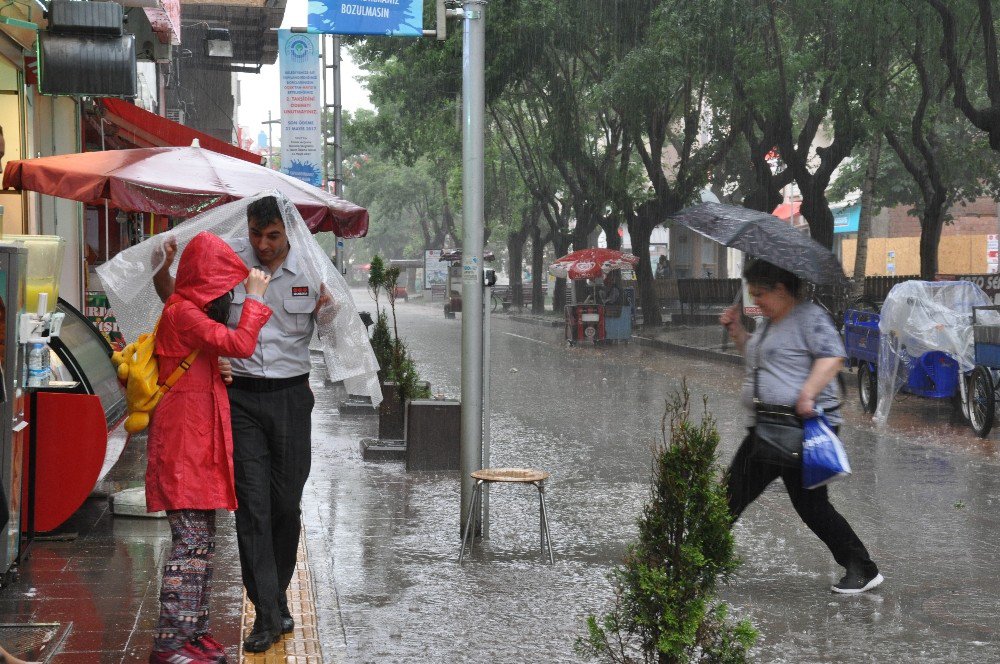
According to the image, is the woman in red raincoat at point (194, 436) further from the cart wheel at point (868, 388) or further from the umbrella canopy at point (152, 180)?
the cart wheel at point (868, 388)

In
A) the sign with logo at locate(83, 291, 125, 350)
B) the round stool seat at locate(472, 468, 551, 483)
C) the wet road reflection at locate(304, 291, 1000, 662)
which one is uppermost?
the sign with logo at locate(83, 291, 125, 350)

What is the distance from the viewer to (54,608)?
5.50 metres

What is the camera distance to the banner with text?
67.8 feet

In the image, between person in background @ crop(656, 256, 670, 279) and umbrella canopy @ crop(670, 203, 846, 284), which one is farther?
person in background @ crop(656, 256, 670, 279)

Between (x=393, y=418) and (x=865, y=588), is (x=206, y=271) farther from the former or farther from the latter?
(x=393, y=418)

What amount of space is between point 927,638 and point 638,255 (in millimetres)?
26796

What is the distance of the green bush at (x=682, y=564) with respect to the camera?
400cm

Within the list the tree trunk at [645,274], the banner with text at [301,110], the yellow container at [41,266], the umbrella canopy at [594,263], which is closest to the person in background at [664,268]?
Result: the tree trunk at [645,274]

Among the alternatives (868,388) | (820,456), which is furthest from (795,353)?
Result: (868,388)

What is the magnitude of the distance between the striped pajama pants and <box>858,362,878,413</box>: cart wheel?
1078 cm

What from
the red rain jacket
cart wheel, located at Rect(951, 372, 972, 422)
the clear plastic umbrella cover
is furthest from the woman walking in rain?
cart wheel, located at Rect(951, 372, 972, 422)

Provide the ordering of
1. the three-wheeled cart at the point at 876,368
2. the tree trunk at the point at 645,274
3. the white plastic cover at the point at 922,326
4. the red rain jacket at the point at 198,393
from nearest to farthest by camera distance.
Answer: the red rain jacket at the point at 198,393 → the white plastic cover at the point at 922,326 → the three-wheeled cart at the point at 876,368 → the tree trunk at the point at 645,274

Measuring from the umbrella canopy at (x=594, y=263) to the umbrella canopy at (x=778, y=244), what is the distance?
2276 centimetres

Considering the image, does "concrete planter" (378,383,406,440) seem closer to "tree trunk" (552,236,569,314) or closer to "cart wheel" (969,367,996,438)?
"cart wheel" (969,367,996,438)
